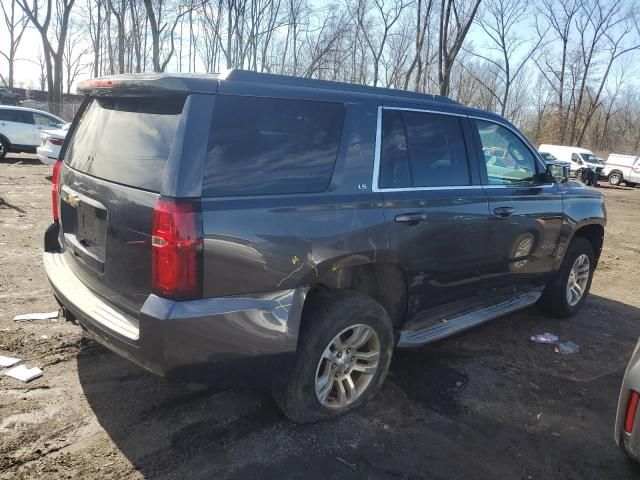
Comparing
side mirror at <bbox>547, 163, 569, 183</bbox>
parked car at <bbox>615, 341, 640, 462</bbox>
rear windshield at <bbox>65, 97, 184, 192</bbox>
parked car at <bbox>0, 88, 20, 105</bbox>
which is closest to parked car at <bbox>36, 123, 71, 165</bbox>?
rear windshield at <bbox>65, 97, 184, 192</bbox>

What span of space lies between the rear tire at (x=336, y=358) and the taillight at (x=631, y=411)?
1.32 metres

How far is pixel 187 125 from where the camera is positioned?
2.33m

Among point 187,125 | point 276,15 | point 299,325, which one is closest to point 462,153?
point 299,325

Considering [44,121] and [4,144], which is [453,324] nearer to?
[4,144]

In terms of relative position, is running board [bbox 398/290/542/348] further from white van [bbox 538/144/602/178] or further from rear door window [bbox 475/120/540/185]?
white van [bbox 538/144/602/178]

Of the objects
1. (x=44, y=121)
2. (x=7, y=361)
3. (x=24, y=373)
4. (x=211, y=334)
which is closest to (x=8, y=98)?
(x=44, y=121)

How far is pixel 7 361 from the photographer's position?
345 cm

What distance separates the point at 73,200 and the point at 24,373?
126cm

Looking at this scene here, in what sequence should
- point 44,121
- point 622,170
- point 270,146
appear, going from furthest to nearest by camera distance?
point 622,170 < point 44,121 < point 270,146

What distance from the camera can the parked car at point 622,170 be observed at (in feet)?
91.1

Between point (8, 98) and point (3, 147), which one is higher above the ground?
point (8, 98)

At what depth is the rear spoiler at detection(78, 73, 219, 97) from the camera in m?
2.37

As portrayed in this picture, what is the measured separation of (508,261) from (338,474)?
2367 mm

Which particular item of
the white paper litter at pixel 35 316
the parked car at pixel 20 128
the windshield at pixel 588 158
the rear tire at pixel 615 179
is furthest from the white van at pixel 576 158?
the white paper litter at pixel 35 316
